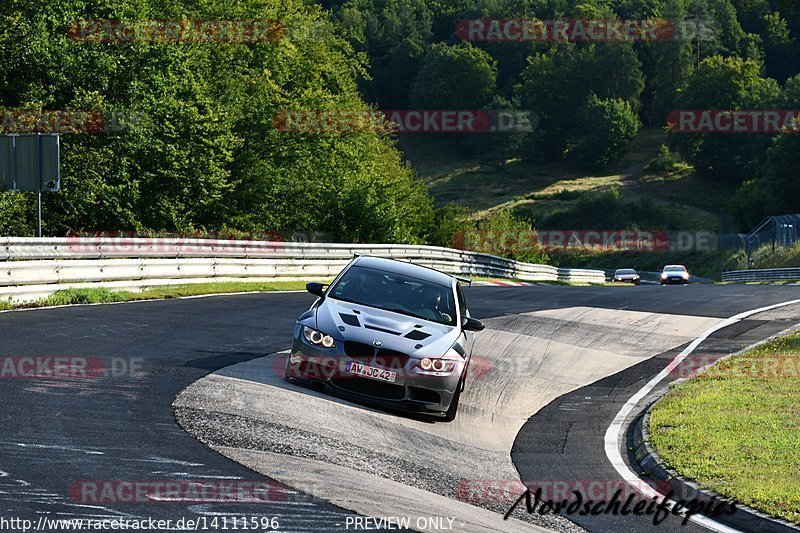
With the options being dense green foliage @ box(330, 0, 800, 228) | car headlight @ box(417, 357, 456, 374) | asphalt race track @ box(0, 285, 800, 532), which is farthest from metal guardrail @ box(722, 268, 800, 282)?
dense green foliage @ box(330, 0, 800, 228)

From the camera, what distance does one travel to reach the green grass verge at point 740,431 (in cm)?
809

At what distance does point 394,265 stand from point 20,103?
22.4 metres

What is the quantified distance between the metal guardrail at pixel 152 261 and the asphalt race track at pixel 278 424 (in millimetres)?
1199

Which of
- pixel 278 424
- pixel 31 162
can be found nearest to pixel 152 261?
pixel 31 162

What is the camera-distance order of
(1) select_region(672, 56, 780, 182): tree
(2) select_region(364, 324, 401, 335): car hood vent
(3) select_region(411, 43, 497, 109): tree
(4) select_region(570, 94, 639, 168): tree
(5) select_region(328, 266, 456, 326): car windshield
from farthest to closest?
(3) select_region(411, 43, 497, 109): tree → (4) select_region(570, 94, 639, 168): tree → (1) select_region(672, 56, 780, 182): tree → (5) select_region(328, 266, 456, 326): car windshield → (2) select_region(364, 324, 401, 335): car hood vent

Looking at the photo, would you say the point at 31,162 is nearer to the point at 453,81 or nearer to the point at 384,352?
the point at 384,352

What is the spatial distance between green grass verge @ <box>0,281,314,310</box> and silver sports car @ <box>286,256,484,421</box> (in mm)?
7431

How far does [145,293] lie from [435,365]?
10.8 m

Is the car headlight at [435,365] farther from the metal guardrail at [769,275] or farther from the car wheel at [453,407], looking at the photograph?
the metal guardrail at [769,275]

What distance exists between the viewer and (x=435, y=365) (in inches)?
415

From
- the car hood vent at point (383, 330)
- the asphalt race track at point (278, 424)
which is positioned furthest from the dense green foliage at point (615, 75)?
the car hood vent at point (383, 330)

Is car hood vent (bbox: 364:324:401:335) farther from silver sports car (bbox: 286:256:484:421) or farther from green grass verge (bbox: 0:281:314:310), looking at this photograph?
green grass verge (bbox: 0:281:314:310)

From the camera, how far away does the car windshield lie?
11.6 metres

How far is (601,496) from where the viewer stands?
319 inches
